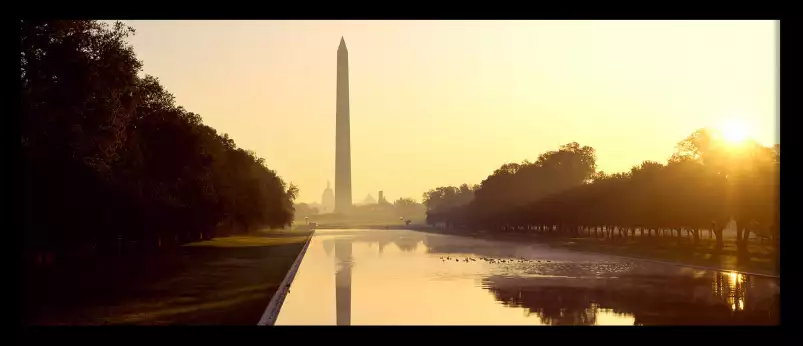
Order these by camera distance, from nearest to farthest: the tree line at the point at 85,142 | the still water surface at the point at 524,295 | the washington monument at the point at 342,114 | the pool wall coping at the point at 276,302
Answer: the pool wall coping at the point at 276,302 < the still water surface at the point at 524,295 < the tree line at the point at 85,142 < the washington monument at the point at 342,114

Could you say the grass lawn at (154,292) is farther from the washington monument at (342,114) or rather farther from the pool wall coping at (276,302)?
the washington monument at (342,114)

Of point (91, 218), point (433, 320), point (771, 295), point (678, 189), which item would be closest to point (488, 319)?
point (433, 320)

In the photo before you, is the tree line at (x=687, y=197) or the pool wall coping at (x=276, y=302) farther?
the tree line at (x=687, y=197)

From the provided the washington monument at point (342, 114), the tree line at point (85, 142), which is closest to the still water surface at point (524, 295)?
the tree line at point (85, 142)

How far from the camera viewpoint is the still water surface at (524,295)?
24.6 metres

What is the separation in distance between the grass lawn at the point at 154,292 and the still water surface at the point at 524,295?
4.66ft

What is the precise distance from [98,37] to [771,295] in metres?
28.1

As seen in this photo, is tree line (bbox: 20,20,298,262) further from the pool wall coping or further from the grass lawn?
the pool wall coping

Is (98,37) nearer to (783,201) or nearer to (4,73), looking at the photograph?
(4,73)

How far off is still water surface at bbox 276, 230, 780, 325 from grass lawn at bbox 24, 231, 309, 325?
142 centimetres

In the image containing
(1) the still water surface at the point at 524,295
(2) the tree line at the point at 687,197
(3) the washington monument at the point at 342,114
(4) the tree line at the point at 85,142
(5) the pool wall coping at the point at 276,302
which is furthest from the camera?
(3) the washington monument at the point at 342,114

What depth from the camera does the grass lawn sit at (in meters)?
24.1

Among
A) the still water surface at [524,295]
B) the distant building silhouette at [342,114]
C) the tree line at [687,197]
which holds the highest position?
the distant building silhouette at [342,114]
